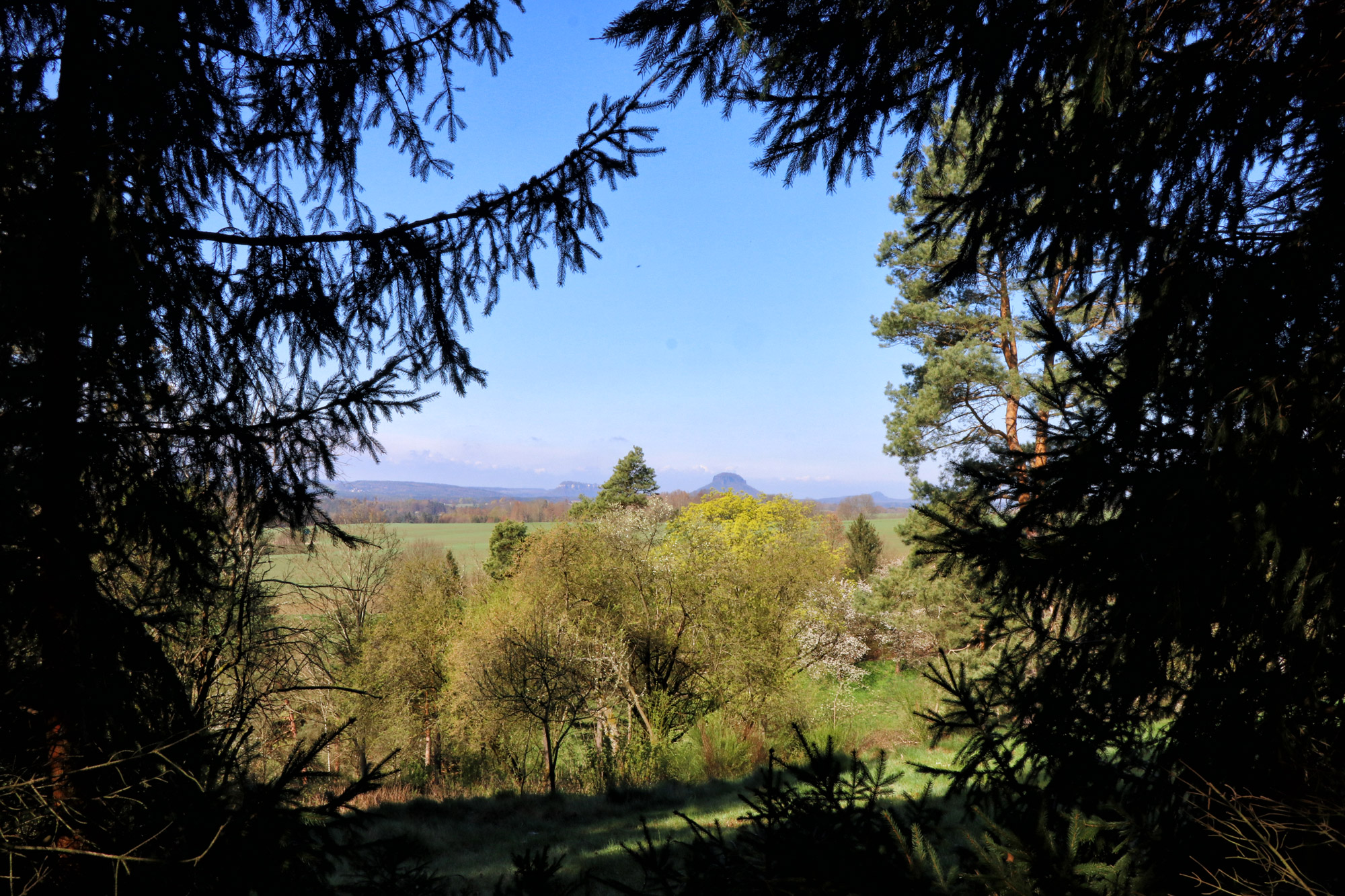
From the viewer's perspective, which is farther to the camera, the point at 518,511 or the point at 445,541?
the point at 445,541

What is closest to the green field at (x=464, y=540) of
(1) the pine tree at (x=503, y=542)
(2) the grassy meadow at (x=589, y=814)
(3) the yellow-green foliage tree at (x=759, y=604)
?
(1) the pine tree at (x=503, y=542)

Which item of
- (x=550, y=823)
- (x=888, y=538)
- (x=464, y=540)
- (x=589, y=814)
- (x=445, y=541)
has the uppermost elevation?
(x=888, y=538)

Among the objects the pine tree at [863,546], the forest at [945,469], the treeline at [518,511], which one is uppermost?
the forest at [945,469]

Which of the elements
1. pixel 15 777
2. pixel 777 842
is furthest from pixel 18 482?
pixel 777 842

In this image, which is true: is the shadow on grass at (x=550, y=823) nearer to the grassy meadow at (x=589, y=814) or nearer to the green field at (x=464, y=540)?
the grassy meadow at (x=589, y=814)

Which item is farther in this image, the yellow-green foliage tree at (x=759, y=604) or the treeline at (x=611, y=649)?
the yellow-green foliage tree at (x=759, y=604)

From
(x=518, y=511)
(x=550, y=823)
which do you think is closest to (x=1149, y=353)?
(x=550, y=823)

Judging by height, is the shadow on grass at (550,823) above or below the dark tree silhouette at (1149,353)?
below

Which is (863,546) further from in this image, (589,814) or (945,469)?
(945,469)

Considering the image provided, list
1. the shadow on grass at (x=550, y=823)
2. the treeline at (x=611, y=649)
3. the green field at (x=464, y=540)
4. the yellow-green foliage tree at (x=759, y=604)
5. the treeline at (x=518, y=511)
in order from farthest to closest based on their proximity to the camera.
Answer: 1. the green field at (x=464, y=540)
2. the treeline at (x=518, y=511)
3. the yellow-green foliage tree at (x=759, y=604)
4. the treeline at (x=611, y=649)
5. the shadow on grass at (x=550, y=823)

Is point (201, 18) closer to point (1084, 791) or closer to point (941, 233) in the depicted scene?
point (941, 233)

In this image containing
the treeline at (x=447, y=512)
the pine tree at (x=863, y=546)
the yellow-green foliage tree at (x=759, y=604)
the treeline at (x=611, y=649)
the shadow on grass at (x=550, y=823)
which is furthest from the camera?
the pine tree at (x=863, y=546)

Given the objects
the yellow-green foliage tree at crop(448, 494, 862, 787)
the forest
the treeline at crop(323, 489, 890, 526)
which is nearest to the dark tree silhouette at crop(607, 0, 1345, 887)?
the forest

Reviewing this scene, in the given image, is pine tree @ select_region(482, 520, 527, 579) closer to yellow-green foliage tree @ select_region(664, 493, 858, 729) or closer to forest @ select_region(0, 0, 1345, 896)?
yellow-green foliage tree @ select_region(664, 493, 858, 729)
